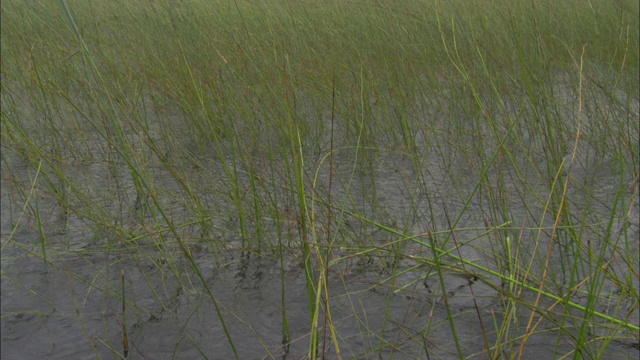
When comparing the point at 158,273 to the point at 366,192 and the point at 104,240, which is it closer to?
the point at 104,240

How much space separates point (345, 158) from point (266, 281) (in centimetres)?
129

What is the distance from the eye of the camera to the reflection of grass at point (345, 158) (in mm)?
1603

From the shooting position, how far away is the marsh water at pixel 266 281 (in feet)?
5.09

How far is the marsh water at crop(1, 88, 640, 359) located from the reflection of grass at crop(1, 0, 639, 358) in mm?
17

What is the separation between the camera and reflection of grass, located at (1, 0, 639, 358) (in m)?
1.60

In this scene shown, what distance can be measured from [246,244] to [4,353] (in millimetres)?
784

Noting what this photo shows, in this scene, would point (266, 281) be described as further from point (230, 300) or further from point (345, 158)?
point (345, 158)

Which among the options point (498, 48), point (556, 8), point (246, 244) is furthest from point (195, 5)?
point (246, 244)

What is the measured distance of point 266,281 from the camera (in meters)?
1.91

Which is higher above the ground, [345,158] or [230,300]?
[230,300]

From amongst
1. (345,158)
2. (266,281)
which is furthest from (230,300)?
(345,158)

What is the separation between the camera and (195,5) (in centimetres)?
473

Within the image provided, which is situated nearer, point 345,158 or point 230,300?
point 230,300

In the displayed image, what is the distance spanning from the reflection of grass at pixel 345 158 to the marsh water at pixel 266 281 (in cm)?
2
